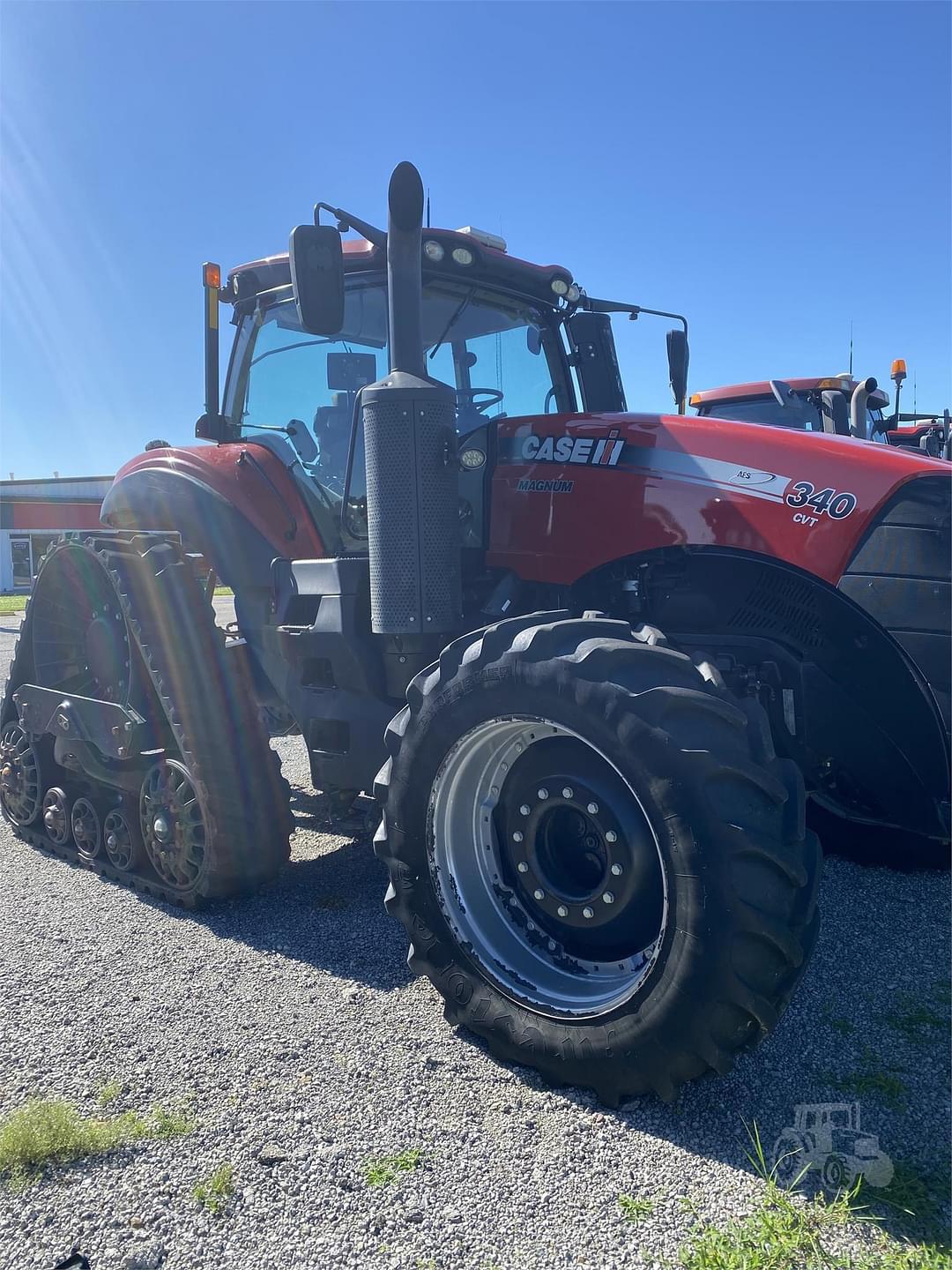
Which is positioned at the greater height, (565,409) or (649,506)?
(565,409)

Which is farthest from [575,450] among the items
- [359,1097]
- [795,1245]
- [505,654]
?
[795,1245]

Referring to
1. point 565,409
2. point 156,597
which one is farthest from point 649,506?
point 156,597

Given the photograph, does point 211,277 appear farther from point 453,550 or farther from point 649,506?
point 649,506

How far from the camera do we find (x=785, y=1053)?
2568 millimetres

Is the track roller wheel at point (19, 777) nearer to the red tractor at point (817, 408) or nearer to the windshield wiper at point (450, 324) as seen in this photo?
the windshield wiper at point (450, 324)

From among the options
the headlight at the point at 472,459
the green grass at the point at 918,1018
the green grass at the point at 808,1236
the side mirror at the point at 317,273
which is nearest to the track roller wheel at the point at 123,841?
the headlight at the point at 472,459

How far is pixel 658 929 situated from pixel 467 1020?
2.01 ft

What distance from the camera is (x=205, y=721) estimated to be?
3.67m

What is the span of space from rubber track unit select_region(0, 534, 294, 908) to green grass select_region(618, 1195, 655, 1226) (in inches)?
81.5

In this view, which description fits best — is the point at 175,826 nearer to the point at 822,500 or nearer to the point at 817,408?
the point at 822,500

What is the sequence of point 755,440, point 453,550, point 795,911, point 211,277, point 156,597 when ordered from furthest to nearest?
point 211,277 → point 156,597 → point 453,550 → point 755,440 → point 795,911

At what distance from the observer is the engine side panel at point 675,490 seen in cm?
280

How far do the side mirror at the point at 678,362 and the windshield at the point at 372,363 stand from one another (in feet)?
1.67

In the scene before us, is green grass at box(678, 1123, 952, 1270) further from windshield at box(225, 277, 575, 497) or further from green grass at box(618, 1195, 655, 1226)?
windshield at box(225, 277, 575, 497)
